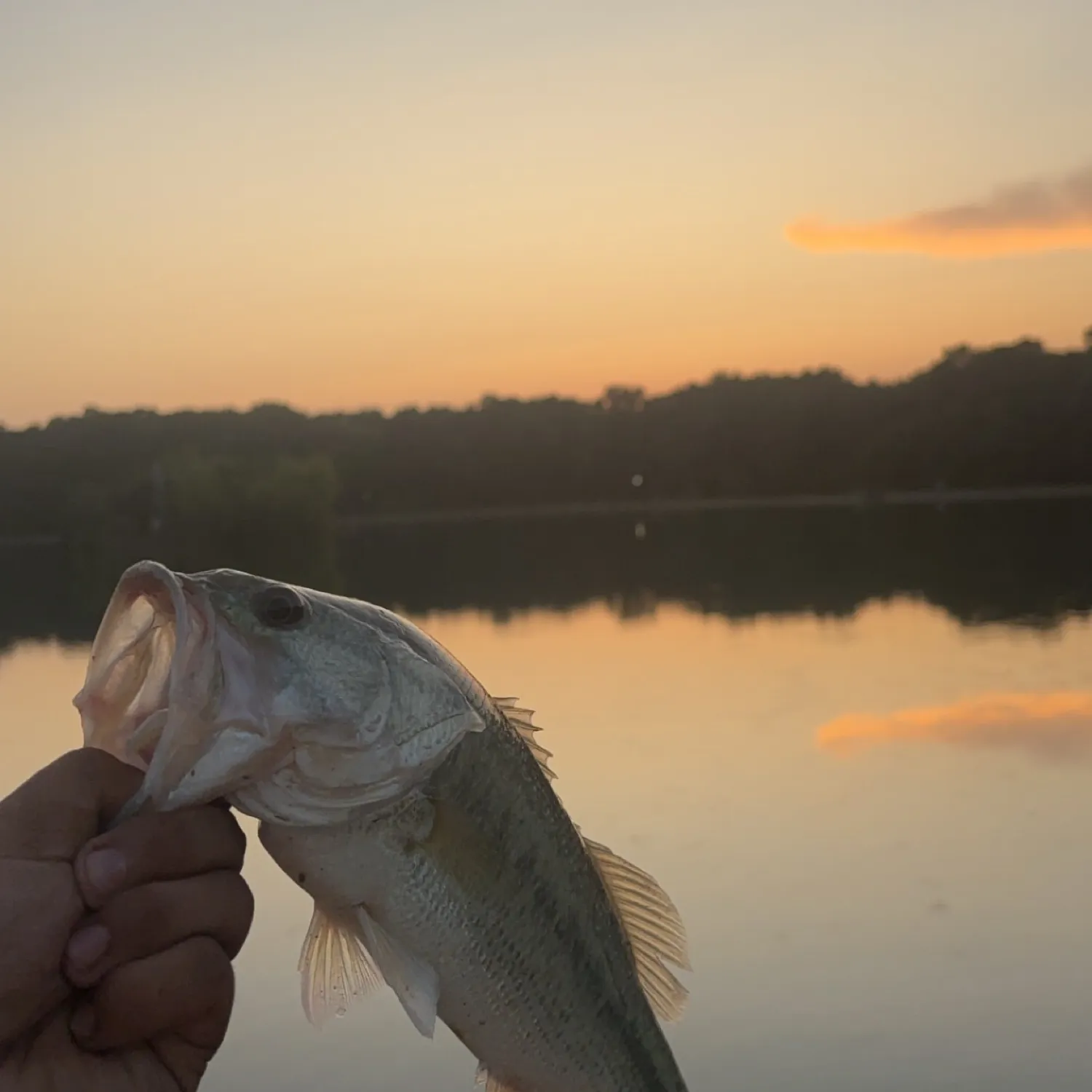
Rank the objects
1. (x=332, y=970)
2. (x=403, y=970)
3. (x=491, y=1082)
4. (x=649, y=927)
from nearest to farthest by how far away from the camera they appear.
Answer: (x=403, y=970) < (x=332, y=970) < (x=491, y=1082) < (x=649, y=927)

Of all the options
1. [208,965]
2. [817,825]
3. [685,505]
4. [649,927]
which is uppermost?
[208,965]

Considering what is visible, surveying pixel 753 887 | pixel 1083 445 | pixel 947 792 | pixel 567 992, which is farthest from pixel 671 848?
pixel 1083 445

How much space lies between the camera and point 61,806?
2.71 metres

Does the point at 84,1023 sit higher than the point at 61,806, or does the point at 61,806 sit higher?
the point at 61,806

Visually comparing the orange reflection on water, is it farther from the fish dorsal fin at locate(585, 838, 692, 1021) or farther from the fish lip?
the fish lip

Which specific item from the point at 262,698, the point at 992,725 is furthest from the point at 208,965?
the point at 992,725

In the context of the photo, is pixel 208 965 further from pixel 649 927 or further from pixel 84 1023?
pixel 649 927

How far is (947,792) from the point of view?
1577 centimetres

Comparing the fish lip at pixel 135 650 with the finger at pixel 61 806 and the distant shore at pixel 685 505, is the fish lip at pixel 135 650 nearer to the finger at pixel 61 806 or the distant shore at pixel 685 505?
the finger at pixel 61 806

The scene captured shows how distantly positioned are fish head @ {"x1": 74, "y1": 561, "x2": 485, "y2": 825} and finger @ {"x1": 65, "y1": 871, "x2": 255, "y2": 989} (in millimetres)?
240

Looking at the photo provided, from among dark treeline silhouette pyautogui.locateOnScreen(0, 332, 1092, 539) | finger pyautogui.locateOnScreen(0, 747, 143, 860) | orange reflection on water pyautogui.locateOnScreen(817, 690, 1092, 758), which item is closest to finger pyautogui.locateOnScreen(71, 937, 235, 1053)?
finger pyautogui.locateOnScreen(0, 747, 143, 860)

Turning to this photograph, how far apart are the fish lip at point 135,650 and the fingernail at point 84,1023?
55 centimetres

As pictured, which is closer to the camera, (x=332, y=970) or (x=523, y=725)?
(x=332, y=970)

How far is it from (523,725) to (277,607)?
783 millimetres
